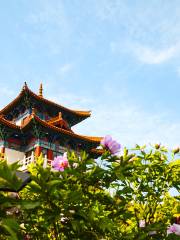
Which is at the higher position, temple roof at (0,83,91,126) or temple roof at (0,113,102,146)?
temple roof at (0,83,91,126)

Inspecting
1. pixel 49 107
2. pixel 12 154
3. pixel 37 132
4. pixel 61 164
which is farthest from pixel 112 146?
pixel 49 107

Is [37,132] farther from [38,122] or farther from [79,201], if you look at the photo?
[79,201]

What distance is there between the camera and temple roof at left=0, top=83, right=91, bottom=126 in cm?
2303

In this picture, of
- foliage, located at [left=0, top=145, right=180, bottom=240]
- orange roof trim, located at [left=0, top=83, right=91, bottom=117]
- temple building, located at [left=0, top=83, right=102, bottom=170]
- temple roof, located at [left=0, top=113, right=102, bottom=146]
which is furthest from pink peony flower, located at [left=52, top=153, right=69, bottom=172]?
orange roof trim, located at [left=0, top=83, right=91, bottom=117]

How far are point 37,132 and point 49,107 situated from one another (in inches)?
142

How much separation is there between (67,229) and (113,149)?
650mm

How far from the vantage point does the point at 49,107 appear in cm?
2419

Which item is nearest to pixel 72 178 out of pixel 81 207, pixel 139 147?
pixel 81 207

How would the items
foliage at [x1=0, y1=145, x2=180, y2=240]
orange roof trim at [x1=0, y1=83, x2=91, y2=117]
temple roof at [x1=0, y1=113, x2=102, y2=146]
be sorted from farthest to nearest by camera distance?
orange roof trim at [x1=0, y1=83, x2=91, y2=117] < temple roof at [x1=0, y1=113, x2=102, y2=146] < foliage at [x1=0, y1=145, x2=180, y2=240]

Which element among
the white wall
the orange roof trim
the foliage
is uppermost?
the orange roof trim

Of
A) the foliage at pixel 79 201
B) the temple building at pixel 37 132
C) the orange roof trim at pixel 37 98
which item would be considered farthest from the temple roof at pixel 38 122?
the foliage at pixel 79 201

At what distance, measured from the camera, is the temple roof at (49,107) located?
23.0m

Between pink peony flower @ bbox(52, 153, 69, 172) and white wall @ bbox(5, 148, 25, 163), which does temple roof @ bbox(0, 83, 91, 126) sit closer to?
white wall @ bbox(5, 148, 25, 163)

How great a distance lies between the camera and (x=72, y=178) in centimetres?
234
